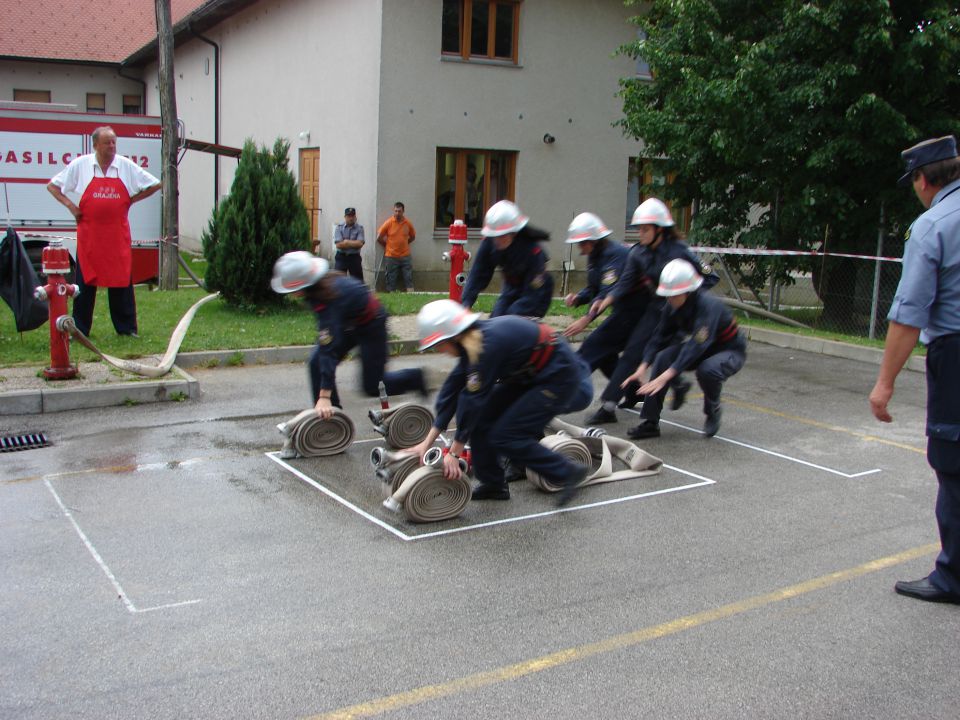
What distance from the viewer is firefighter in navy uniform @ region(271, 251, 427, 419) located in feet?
22.9

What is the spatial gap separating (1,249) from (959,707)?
965 cm

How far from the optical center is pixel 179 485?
265 inches

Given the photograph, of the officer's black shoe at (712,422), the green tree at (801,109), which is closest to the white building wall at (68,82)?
the green tree at (801,109)

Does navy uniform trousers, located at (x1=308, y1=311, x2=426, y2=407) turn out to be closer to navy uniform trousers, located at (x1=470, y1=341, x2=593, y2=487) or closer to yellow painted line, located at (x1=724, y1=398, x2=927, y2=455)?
navy uniform trousers, located at (x1=470, y1=341, x2=593, y2=487)

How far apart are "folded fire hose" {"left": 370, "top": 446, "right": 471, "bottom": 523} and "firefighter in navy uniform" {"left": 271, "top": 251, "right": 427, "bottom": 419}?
3.11 ft

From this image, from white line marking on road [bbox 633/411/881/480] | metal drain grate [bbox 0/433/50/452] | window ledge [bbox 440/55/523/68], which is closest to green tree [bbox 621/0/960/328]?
window ledge [bbox 440/55/523/68]

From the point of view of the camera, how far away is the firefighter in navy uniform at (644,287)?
325 inches

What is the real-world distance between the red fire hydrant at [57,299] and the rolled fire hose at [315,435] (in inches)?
117

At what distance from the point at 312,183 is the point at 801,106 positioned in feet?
36.1

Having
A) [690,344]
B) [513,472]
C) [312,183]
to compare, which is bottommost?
[513,472]

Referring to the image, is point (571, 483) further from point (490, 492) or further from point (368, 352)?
point (368, 352)

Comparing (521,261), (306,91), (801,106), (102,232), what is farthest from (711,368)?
(306,91)

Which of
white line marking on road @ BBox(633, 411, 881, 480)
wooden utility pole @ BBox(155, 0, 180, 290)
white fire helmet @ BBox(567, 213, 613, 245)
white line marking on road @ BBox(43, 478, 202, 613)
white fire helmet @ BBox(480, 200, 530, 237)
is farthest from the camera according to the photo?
wooden utility pole @ BBox(155, 0, 180, 290)

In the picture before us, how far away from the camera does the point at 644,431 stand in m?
8.36
